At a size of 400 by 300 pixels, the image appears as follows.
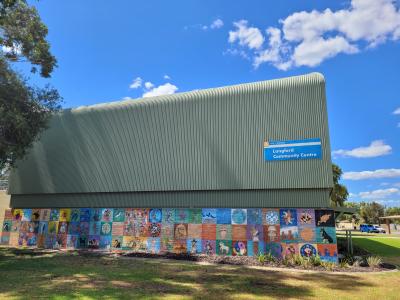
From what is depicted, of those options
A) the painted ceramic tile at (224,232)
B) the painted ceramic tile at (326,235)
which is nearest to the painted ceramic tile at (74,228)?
the painted ceramic tile at (224,232)

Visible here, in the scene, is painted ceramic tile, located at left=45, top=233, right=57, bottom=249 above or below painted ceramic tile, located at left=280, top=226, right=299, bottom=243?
below

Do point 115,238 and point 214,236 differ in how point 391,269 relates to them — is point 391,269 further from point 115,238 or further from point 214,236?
point 115,238

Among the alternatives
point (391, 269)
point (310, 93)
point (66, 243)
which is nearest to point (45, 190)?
point (66, 243)

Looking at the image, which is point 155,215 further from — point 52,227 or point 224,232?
point 52,227

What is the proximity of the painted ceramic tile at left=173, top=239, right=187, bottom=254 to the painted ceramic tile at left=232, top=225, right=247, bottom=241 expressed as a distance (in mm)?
3402

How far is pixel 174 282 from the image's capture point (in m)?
13.2

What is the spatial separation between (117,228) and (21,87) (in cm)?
1151

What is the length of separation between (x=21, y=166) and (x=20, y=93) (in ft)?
35.9

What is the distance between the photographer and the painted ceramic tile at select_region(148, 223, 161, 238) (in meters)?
22.8

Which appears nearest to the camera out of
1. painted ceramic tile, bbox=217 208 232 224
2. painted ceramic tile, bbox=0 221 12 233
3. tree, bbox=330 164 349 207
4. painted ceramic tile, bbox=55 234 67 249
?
painted ceramic tile, bbox=217 208 232 224

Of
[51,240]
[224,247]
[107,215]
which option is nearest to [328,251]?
[224,247]

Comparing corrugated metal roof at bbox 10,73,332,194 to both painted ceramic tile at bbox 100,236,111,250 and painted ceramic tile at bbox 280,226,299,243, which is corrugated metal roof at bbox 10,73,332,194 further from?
painted ceramic tile at bbox 100,236,111,250

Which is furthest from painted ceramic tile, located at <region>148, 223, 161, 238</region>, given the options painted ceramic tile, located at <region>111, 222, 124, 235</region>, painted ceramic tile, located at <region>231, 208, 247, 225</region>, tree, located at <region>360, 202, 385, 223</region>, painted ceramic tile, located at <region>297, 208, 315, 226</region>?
tree, located at <region>360, 202, 385, 223</region>

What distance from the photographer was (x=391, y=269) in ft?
55.2
